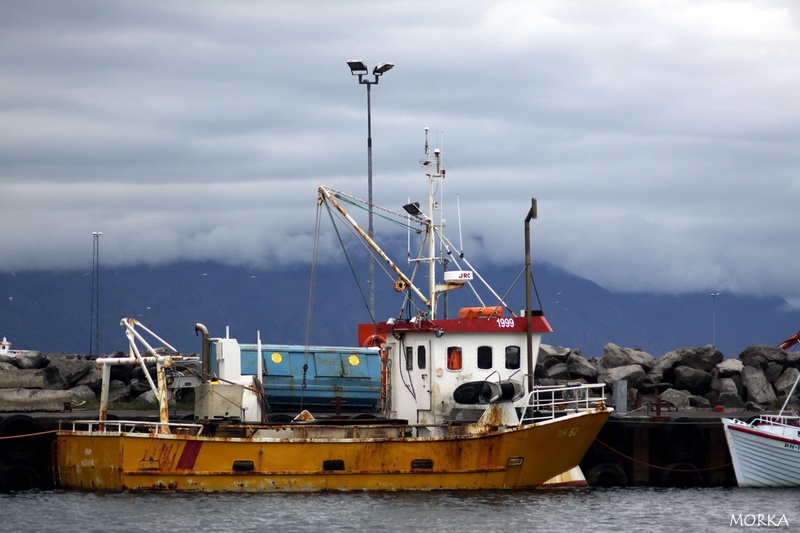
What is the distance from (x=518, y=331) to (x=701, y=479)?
6.48 m

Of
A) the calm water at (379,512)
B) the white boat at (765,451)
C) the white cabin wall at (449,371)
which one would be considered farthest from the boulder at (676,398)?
the white cabin wall at (449,371)

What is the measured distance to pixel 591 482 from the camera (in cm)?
3269

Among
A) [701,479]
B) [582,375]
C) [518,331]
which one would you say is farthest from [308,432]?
[582,375]

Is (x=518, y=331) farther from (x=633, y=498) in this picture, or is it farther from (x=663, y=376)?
(x=663, y=376)

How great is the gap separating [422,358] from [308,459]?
3.77 metres

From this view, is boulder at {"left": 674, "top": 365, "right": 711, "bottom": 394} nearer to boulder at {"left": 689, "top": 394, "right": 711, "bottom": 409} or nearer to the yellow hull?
boulder at {"left": 689, "top": 394, "right": 711, "bottom": 409}

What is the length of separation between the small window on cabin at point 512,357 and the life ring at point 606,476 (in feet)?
11.9

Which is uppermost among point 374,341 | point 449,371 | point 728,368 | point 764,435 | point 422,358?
point 374,341

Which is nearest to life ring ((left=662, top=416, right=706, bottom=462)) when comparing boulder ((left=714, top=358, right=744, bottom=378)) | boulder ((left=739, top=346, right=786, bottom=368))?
boulder ((left=714, top=358, right=744, bottom=378))

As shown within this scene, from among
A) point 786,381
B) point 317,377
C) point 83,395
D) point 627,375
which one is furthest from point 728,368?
point 83,395

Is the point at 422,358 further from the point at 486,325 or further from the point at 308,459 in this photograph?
the point at 308,459

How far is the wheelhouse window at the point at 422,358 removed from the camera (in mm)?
31188

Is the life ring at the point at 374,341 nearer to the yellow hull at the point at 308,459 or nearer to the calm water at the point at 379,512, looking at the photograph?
the yellow hull at the point at 308,459

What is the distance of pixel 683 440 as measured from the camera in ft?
110
